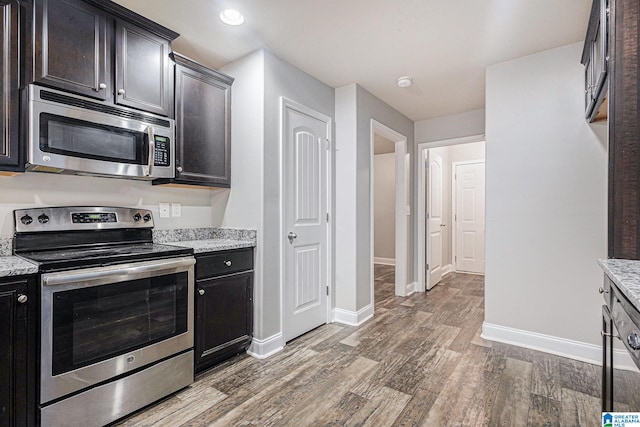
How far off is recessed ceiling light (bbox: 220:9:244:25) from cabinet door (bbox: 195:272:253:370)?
1820 mm

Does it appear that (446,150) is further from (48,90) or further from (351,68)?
(48,90)

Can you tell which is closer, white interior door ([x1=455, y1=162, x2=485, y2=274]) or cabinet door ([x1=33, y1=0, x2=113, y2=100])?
cabinet door ([x1=33, y1=0, x2=113, y2=100])

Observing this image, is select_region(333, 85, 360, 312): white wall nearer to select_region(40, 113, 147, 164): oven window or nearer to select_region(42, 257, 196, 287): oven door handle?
select_region(42, 257, 196, 287): oven door handle

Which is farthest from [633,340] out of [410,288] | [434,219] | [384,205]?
[384,205]

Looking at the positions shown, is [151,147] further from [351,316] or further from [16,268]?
[351,316]

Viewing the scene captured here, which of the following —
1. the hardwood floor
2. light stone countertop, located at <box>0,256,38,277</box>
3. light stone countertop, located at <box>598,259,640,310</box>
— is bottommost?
the hardwood floor

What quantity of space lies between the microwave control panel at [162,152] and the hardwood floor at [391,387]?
5.02 feet

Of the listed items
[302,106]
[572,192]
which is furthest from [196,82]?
[572,192]

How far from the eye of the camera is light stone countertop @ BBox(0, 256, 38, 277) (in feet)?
4.59

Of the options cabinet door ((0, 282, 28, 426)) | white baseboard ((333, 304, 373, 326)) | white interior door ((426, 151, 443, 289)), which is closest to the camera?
cabinet door ((0, 282, 28, 426))

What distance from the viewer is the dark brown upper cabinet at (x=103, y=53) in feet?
5.67

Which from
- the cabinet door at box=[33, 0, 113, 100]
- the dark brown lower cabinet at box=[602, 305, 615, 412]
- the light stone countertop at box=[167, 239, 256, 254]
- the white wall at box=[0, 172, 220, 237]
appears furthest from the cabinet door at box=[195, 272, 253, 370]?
the dark brown lower cabinet at box=[602, 305, 615, 412]

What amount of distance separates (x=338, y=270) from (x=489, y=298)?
1450 mm

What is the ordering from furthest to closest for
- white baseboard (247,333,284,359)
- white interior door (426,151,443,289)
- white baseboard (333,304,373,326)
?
white interior door (426,151,443,289), white baseboard (333,304,373,326), white baseboard (247,333,284,359)
